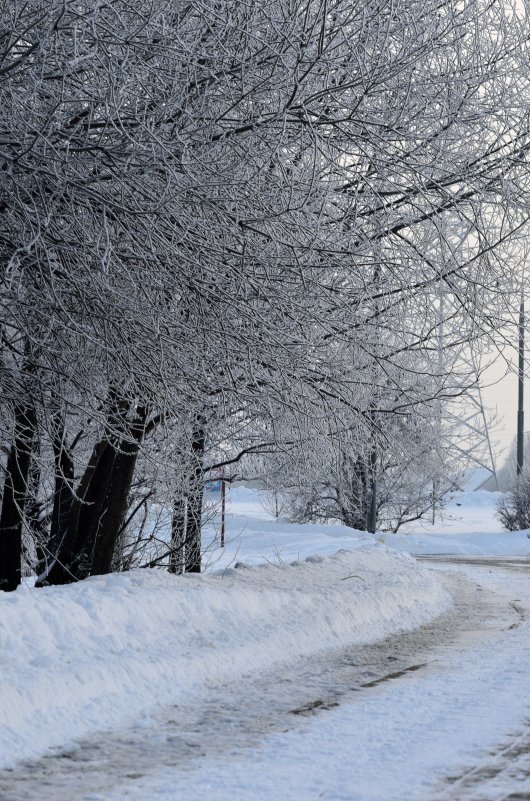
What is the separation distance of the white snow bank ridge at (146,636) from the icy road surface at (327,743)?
21 cm

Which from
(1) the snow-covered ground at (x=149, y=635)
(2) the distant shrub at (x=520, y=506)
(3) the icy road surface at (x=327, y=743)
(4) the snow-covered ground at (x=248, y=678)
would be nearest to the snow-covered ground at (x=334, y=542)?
(2) the distant shrub at (x=520, y=506)

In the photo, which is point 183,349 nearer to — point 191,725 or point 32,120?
point 32,120

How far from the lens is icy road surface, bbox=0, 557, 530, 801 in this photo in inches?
167

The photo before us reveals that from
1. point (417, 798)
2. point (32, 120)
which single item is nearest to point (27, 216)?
point (32, 120)

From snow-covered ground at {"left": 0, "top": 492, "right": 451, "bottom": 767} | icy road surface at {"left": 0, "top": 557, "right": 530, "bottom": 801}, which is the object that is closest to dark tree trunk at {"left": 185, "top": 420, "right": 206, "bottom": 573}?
snow-covered ground at {"left": 0, "top": 492, "right": 451, "bottom": 767}

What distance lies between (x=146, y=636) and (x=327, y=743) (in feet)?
6.99

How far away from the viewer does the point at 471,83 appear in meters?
8.60

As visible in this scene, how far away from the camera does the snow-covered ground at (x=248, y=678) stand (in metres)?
4.46

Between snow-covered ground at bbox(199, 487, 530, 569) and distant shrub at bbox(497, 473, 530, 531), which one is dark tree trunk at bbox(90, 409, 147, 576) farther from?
distant shrub at bbox(497, 473, 530, 531)

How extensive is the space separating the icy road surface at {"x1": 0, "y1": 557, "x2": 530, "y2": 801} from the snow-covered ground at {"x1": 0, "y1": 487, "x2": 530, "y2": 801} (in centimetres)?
2

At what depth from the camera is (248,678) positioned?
22.4ft

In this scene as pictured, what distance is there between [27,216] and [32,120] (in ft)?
2.19

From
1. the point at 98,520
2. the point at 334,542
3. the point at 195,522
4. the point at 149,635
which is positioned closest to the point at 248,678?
the point at 149,635

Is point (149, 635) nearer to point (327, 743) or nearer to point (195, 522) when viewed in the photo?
point (327, 743)
